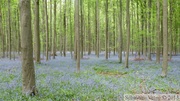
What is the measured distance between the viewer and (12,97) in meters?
7.95

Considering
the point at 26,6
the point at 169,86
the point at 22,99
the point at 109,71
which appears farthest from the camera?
the point at 109,71

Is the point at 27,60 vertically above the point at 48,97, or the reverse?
the point at 27,60

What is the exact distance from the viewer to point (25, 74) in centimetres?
842

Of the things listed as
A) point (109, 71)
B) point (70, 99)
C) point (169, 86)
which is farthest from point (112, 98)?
point (109, 71)

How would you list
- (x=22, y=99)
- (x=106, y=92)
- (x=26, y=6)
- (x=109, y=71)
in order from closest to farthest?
(x=22, y=99) → (x=26, y=6) → (x=106, y=92) → (x=109, y=71)

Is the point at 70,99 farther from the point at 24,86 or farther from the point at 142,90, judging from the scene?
the point at 142,90

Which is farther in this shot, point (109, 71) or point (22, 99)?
point (109, 71)

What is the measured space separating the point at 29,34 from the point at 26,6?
42.0 inches

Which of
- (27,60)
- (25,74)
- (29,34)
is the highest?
(29,34)

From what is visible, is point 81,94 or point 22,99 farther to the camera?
point 81,94

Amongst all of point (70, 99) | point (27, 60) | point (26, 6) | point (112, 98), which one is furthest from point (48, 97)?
point (26, 6)

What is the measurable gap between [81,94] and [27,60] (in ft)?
8.15

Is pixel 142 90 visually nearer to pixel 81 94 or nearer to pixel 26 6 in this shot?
pixel 81 94

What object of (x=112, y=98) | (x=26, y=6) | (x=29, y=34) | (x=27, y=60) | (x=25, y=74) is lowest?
(x=112, y=98)
